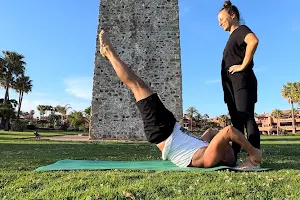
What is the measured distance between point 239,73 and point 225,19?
87 centimetres

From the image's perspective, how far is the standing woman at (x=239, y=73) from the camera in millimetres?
4094

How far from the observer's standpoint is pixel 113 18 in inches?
560

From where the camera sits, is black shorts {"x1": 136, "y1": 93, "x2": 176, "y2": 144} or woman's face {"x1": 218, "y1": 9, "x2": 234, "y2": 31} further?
woman's face {"x1": 218, "y1": 9, "x2": 234, "y2": 31}

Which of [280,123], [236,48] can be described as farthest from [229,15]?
[280,123]

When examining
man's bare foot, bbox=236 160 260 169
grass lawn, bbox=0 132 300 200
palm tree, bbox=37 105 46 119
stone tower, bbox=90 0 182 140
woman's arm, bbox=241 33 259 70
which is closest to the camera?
grass lawn, bbox=0 132 300 200

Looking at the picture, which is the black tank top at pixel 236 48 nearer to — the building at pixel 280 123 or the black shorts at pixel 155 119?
the black shorts at pixel 155 119

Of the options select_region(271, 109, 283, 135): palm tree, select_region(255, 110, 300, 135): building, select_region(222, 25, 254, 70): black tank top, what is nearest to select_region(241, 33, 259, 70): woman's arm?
select_region(222, 25, 254, 70): black tank top

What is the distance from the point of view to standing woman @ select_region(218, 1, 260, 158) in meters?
4.09

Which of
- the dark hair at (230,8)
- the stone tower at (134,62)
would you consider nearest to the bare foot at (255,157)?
the dark hair at (230,8)

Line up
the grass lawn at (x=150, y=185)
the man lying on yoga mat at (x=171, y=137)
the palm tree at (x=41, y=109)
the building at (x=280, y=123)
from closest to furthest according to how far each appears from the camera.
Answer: the grass lawn at (x=150, y=185)
the man lying on yoga mat at (x=171, y=137)
the building at (x=280, y=123)
the palm tree at (x=41, y=109)

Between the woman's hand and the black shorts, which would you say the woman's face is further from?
the black shorts

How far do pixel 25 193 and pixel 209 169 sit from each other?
1899 millimetres

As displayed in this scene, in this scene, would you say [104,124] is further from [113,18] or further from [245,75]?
[245,75]

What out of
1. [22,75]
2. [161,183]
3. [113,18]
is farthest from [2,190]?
[22,75]
